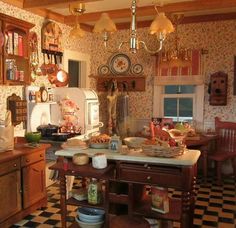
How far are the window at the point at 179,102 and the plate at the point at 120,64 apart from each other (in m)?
0.70

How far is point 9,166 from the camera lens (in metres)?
2.87

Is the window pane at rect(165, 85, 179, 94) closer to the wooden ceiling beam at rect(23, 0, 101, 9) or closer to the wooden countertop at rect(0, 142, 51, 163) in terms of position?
the wooden ceiling beam at rect(23, 0, 101, 9)

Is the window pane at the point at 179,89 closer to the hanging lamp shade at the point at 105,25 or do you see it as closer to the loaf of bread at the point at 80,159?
the hanging lamp shade at the point at 105,25

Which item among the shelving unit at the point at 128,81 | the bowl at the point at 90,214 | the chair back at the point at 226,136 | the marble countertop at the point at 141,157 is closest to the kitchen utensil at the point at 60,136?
the marble countertop at the point at 141,157

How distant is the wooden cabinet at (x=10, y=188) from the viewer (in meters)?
2.80

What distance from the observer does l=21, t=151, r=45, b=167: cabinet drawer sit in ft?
10.1

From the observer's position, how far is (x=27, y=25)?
3.72 m

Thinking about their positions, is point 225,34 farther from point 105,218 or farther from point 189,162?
point 105,218

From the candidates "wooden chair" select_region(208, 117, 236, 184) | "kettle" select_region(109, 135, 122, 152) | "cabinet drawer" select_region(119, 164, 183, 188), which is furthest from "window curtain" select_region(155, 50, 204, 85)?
"cabinet drawer" select_region(119, 164, 183, 188)

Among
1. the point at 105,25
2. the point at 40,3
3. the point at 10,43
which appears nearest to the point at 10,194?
the point at 10,43

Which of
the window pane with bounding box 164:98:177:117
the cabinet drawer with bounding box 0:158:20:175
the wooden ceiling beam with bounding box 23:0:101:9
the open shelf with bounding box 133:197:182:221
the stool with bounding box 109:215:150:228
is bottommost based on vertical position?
the open shelf with bounding box 133:197:182:221

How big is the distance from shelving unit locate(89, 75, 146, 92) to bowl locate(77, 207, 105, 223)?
10.4ft

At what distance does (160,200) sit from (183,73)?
3.10m

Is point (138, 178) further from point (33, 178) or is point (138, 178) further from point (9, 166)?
point (33, 178)
